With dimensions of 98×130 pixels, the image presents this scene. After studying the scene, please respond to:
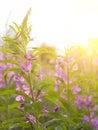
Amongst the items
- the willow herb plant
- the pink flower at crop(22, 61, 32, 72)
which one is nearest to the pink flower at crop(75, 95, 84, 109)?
the willow herb plant

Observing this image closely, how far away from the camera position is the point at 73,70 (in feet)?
13.9

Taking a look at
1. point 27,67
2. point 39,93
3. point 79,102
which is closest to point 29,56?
point 27,67

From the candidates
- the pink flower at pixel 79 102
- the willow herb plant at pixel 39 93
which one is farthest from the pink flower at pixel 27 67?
the pink flower at pixel 79 102

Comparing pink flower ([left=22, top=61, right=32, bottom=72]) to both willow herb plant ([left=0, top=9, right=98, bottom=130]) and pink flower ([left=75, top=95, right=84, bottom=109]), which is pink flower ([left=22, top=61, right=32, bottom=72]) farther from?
pink flower ([left=75, top=95, right=84, bottom=109])

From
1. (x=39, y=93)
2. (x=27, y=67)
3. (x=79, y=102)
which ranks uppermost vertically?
(x=27, y=67)

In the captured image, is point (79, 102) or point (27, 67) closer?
point (27, 67)

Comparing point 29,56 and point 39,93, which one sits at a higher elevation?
point 29,56

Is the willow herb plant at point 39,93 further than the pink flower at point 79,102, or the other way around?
the pink flower at point 79,102

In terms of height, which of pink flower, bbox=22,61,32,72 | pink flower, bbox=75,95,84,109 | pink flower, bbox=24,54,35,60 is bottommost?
pink flower, bbox=75,95,84,109

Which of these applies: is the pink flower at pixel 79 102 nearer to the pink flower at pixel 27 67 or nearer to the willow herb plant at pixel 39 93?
the willow herb plant at pixel 39 93

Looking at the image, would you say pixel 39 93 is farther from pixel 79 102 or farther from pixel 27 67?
pixel 79 102

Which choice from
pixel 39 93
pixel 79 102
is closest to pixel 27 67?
pixel 39 93

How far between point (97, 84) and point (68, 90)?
1.00 m

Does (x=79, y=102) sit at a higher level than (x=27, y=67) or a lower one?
lower
